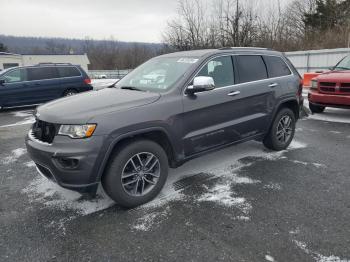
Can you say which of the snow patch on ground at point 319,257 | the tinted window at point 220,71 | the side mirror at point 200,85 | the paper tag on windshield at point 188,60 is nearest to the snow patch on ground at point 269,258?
the snow patch on ground at point 319,257

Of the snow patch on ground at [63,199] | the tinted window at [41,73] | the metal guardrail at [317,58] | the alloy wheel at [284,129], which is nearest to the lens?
the snow patch on ground at [63,199]

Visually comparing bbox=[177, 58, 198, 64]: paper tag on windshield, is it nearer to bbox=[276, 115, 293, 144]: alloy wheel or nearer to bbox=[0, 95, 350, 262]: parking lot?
bbox=[0, 95, 350, 262]: parking lot

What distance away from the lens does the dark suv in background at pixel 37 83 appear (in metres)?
10.8

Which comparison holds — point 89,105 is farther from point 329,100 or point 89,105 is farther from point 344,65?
point 344,65

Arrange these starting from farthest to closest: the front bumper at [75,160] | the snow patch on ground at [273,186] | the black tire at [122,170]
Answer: the snow patch on ground at [273,186], the black tire at [122,170], the front bumper at [75,160]

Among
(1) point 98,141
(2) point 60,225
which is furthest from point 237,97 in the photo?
(2) point 60,225

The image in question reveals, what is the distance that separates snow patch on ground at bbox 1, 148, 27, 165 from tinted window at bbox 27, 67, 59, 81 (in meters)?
6.10

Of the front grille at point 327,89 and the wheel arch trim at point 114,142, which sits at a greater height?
the front grille at point 327,89

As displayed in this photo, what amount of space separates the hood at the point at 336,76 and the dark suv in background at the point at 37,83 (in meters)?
8.57

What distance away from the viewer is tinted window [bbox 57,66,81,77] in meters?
11.8

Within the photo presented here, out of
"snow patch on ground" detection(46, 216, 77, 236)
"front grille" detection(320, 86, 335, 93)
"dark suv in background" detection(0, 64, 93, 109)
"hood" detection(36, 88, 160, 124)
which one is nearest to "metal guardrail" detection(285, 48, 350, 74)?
"front grille" detection(320, 86, 335, 93)

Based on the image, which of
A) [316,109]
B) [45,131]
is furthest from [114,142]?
[316,109]

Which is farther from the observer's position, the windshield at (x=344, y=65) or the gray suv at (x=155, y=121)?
the windshield at (x=344, y=65)

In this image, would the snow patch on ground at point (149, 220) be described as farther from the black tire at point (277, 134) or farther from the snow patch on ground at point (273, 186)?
the black tire at point (277, 134)
